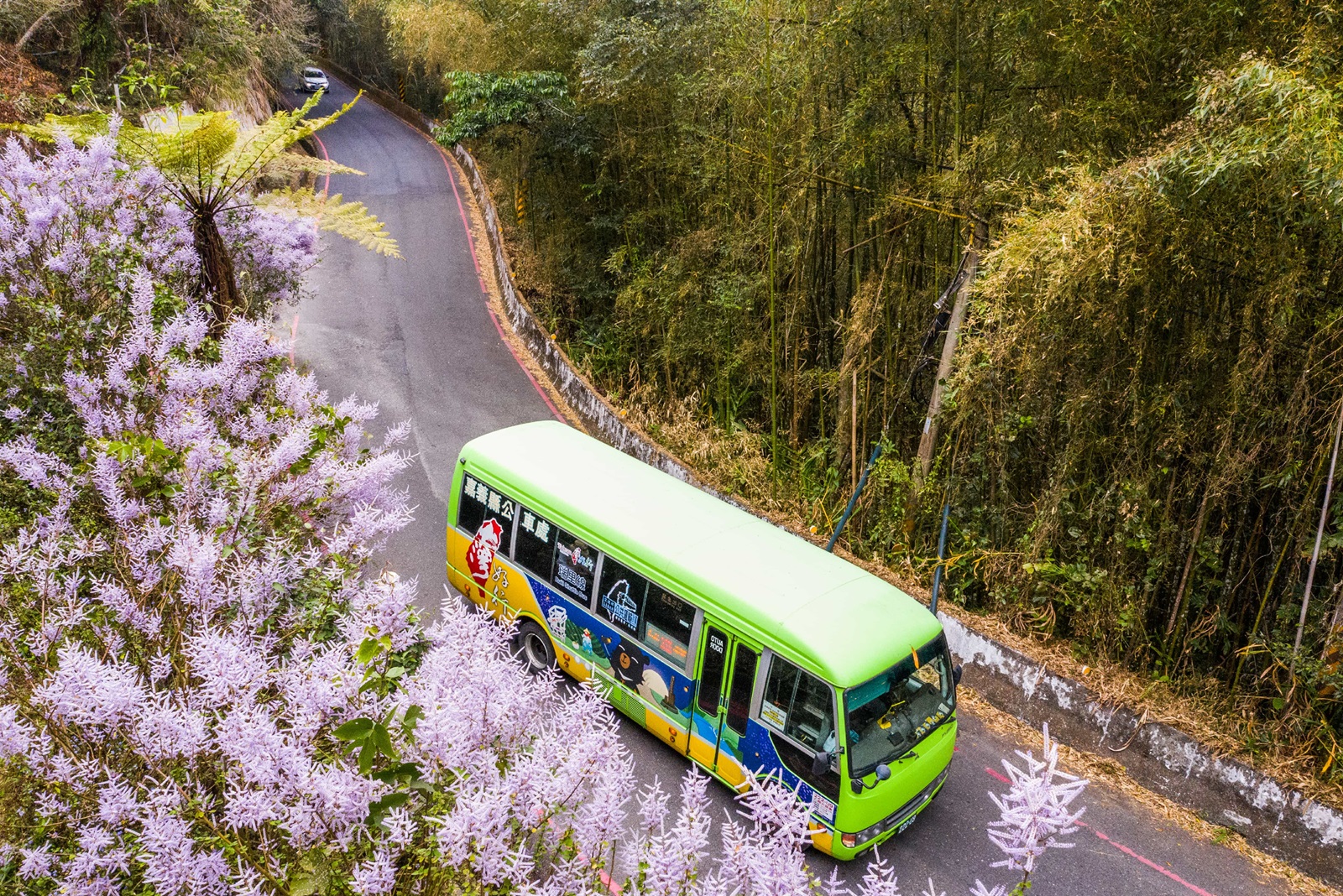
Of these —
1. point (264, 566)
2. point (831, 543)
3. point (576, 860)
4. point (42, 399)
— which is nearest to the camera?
point (576, 860)

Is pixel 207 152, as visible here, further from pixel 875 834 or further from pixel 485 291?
pixel 485 291

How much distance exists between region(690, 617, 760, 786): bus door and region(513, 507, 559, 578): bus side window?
1.73 metres

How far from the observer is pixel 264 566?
3502mm

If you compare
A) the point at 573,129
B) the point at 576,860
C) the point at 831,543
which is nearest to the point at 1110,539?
the point at 831,543

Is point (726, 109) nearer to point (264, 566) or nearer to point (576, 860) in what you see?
point (264, 566)

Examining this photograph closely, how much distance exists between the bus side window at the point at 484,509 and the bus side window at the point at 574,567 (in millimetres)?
594

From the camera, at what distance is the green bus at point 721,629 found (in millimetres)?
5492

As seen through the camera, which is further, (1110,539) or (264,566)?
(1110,539)

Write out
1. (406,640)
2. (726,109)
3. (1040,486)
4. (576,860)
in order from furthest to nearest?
(726,109)
(1040,486)
(406,640)
(576,860)

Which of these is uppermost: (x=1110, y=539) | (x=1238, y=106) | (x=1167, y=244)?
(x=1238, y=106)

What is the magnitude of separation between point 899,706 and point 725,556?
1591mm

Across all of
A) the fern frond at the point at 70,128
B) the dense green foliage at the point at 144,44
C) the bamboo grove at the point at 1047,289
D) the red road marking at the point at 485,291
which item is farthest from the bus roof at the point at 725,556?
the dense green foliage at the point at 144,44

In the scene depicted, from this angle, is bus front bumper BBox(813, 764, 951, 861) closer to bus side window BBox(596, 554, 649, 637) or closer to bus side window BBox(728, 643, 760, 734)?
bus side window BBox(728, 643, 760, 734)

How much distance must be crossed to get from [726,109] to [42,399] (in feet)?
26.5
